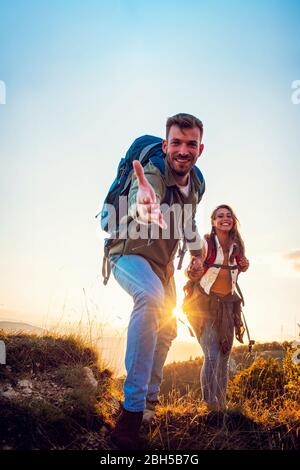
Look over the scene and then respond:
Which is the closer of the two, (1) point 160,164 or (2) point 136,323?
(2) point 136,323

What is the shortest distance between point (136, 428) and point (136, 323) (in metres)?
0.77

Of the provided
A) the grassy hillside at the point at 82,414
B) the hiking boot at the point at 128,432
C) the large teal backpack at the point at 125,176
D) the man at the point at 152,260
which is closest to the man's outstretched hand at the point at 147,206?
the man at the point at 152,260

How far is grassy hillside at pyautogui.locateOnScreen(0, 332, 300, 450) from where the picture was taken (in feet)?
9.98

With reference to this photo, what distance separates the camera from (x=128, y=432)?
9.87ft

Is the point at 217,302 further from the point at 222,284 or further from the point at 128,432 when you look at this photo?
the point at 128,432

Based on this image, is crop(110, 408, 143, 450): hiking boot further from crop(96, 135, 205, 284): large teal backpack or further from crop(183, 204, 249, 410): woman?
crop(183, 204, 249, 410): woman

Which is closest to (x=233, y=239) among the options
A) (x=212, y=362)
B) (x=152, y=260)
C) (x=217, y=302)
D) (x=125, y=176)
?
(x=217, y=302)

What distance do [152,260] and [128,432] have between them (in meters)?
1.40

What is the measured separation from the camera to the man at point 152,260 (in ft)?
9.84

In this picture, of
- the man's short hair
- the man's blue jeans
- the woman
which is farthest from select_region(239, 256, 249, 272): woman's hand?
the man's blue jeans

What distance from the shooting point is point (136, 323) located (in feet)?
10.3
